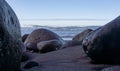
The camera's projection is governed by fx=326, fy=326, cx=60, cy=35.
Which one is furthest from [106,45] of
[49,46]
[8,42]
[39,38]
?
[39,38]

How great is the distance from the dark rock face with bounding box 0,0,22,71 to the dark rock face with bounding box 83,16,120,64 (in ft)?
6.07

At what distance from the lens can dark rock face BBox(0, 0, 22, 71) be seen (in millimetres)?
4801

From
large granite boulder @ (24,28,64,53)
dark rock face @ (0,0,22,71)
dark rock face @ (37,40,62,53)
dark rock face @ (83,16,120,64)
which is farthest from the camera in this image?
large granite boulder @ (24,28,64,53)

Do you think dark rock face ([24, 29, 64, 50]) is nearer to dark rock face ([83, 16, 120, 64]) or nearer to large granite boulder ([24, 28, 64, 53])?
large granite boulder ([24, 28, 64, 53])

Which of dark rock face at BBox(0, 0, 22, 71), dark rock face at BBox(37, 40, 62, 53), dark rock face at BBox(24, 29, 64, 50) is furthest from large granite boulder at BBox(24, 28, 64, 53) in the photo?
dark rock face at BBox(0, 0, 22, 71)

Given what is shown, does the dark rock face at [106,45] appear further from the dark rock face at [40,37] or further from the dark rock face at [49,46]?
the dark rock face at [40,37]

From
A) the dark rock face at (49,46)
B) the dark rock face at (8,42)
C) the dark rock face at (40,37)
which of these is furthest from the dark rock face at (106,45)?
the dark rock face at (40,37)

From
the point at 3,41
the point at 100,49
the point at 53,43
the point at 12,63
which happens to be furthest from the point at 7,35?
the point at 53,43

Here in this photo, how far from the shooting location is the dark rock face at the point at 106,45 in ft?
21.8

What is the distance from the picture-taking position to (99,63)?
6.82 m

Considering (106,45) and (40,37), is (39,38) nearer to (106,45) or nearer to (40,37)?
(40,37)

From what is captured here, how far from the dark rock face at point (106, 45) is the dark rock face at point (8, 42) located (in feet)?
6.07

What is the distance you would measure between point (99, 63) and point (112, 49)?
43cm

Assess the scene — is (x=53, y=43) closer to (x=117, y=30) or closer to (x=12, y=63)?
(x=117, y=30)
